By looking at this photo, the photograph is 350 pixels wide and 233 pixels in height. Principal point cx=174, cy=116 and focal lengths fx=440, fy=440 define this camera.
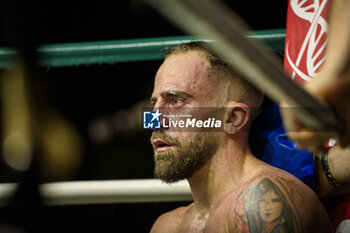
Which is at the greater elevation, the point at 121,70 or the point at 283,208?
the point at 121,70

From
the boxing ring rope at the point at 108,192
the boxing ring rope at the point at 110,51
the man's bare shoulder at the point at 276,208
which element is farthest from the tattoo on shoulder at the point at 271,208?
the boxing ring rope at the point at 110,51

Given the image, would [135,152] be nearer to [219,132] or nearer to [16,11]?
[219,132]

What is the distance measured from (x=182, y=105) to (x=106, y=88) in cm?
42

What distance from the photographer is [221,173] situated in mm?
1097

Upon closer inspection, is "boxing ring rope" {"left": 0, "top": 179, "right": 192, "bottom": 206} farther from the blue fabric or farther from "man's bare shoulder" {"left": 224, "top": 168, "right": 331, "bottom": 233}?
the blue fabric

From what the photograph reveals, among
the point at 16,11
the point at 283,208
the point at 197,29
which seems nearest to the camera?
the point at 197,29

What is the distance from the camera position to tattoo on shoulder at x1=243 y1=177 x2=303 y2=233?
2.92ft

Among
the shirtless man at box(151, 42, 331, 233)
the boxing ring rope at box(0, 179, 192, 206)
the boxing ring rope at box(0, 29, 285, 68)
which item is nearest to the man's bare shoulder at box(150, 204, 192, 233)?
the shirtless man at box(151, 42, 331, 233)

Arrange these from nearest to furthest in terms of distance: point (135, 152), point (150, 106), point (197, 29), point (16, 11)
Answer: point (197, 29), point (16, 11), point (150, 106), point (135, 152)

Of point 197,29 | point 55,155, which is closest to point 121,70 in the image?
point 55,155

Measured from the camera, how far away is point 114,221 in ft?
4.57

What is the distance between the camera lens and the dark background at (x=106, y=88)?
1346 millimetres

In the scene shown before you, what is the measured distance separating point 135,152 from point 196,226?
1.03 ft

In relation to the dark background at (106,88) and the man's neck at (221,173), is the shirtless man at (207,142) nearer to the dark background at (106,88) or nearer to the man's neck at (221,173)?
the man's neck at (221,173)
